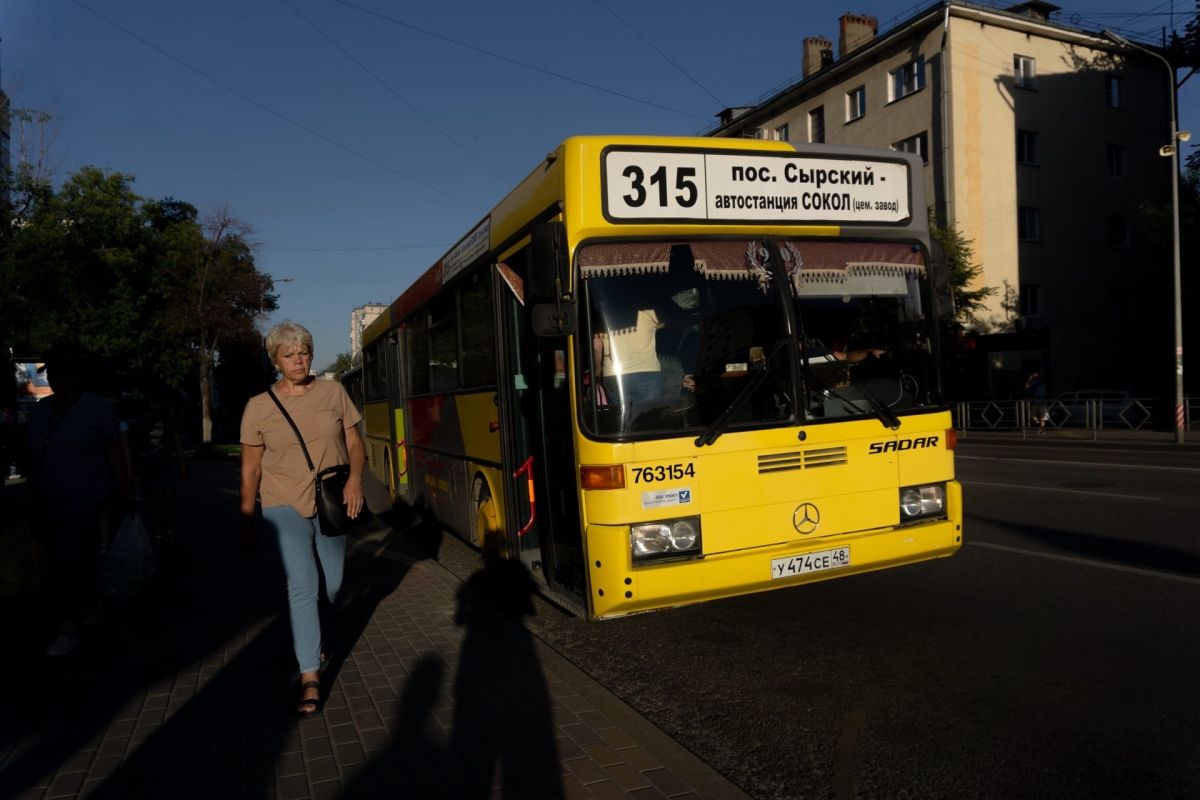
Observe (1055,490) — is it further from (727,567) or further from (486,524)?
(727,567)

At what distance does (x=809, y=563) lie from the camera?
5469 millimetres

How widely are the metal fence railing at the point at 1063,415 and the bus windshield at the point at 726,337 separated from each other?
20838mm

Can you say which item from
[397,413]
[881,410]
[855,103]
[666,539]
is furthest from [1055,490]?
[855,103]

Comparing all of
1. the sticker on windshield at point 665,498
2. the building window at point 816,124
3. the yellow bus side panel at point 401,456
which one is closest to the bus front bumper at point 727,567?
the sticker on windshield at point 665,498

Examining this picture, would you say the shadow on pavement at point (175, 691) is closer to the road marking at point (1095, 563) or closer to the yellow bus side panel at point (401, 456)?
the yellow bus side panel at point (401, 456)

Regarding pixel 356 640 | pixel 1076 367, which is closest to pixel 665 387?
pixel 356 640

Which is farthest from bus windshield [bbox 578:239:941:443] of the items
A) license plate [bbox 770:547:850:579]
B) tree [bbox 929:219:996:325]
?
tree [bbox 929:219:996:325]

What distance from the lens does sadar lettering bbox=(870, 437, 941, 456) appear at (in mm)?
5688

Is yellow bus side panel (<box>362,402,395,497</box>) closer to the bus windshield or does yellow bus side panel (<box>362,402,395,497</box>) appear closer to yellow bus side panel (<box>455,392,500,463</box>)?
yellow bus side panel (<box>455,392,500,463</box>)


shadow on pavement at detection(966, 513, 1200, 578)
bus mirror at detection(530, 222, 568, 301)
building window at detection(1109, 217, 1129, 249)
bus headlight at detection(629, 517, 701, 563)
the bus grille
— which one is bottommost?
shadow on pavement at detection(966, 513, 1200, 578)

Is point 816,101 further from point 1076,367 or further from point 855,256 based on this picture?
point 855,256

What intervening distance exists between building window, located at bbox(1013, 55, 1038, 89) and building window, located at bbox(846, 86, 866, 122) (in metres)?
5.72

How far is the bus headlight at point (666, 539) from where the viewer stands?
5.18 metres

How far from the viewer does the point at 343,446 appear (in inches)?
197
